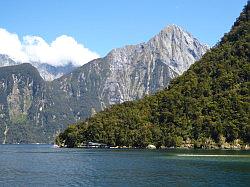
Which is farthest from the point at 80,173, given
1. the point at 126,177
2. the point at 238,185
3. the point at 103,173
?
the point at 238,185

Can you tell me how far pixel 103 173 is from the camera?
365 feet

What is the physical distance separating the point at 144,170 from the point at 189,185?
3203cm

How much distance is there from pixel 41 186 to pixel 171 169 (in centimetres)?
4225

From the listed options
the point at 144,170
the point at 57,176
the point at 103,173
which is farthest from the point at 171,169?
the point at 57,176

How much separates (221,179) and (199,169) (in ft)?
69.3

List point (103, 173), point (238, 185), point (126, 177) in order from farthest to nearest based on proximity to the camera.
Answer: point (103, 173) → point (126, 177) → point (238, 185)

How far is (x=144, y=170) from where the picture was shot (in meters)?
117

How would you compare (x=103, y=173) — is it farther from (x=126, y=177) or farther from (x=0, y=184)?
(x=0, y=184)

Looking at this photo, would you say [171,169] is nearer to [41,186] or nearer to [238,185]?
[238,185]

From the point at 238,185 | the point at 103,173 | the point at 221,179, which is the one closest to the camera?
the point at 238,185

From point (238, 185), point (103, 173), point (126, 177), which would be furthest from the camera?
point (103, 173)

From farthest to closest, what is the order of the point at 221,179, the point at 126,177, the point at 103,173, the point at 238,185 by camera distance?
the point at 103,173
the point at 126,177
the point at 221,179
the point at 238,185

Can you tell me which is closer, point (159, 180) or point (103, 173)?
point (159, 180)

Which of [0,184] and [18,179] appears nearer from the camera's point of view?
[0,184]
